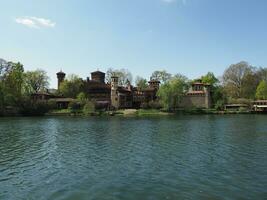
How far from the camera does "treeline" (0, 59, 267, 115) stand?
103938 mm

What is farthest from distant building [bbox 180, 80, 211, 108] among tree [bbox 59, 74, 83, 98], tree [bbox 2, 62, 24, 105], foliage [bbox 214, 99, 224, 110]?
tree [bbox 2, 62, 24, 105]

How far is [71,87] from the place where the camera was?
13238 centimetres

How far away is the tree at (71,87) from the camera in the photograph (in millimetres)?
132000

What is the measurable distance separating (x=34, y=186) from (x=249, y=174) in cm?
1280

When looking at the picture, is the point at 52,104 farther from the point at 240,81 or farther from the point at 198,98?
the point at 240,81

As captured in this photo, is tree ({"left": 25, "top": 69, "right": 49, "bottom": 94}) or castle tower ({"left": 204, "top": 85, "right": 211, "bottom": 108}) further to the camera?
tree ({"left": 25, "top": 69, "right": 49, "bottom": 94})

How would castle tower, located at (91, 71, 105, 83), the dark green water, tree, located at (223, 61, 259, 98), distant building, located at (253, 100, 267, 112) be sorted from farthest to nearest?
castle tower, located at (91, 71, 105, 83) → tree, located at (223, 61, 259, 98) → distant building, located at (253, 100, 267, 112) → the dark green water

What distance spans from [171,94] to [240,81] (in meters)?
41.5

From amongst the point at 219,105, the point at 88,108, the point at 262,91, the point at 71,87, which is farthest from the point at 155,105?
the point at 262,91

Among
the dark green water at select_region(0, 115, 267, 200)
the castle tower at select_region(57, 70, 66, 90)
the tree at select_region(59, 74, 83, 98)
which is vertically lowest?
the dark green water at select_region(0, 115, 267, 200)

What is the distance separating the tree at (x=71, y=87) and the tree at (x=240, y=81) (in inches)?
2517

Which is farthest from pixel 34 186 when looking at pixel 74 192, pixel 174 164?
pixel 174 164

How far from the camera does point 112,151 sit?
2836 cm

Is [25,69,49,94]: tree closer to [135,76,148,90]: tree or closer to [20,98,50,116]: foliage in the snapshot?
[20,98,50,116]: foliage
